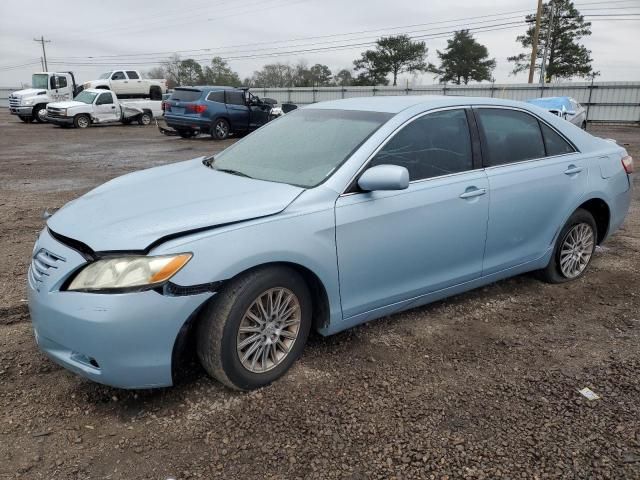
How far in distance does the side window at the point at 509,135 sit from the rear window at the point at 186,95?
15.7 meters

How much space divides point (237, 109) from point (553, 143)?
16061mm

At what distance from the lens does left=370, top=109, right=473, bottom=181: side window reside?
3301 mm

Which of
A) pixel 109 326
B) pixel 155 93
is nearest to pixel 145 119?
pixel 155 93

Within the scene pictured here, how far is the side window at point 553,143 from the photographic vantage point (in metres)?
4.16

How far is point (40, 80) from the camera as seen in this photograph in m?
27.9

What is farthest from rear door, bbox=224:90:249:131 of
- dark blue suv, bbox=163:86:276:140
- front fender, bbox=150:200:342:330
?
front fender, bbox=150:200:342:330

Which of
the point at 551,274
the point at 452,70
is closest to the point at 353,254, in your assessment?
the point at 551,274

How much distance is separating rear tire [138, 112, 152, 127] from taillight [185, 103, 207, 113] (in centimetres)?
1024

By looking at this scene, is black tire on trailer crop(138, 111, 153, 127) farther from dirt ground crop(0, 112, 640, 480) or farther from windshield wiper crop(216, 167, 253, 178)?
windshield wiper crop(216, 167, 253, 178)

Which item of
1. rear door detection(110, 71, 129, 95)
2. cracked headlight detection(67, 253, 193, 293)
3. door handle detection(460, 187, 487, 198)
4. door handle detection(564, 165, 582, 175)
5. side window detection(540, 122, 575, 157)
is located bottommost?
cracked headlight detection(67, 253, 193, 293)

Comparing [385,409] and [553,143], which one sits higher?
[553,143]

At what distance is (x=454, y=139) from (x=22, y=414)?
3082 mm

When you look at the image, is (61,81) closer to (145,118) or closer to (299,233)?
(145,118)

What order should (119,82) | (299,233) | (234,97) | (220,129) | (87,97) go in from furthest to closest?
(119,82)
(87,97)
(234,97)
(220,129)
(299,233)
